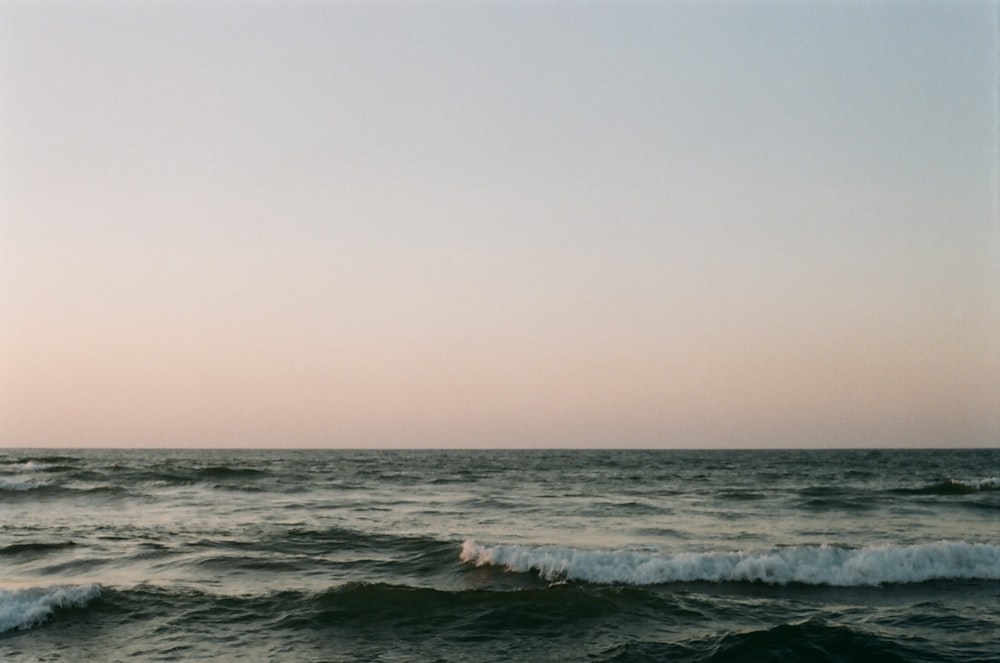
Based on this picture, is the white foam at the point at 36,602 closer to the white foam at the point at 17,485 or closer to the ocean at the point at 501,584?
the ocean at the point at 501,584

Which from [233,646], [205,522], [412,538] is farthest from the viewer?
[205,522]

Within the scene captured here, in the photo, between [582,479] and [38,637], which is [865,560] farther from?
[582,479]

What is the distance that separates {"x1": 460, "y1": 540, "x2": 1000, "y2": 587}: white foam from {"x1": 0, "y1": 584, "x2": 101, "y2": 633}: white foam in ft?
25.1

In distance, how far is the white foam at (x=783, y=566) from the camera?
557 inches

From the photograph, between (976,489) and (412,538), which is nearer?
(412,538)

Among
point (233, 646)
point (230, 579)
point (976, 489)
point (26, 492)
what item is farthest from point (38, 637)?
point (976, 489)

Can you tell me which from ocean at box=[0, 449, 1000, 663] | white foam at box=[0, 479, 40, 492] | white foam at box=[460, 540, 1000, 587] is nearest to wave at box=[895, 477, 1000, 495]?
ocean at box=[0, 449, 1000, 663]

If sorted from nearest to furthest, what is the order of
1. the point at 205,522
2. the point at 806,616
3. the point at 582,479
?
the point at 806,616 → the point at 205,522 → the point at 582,479

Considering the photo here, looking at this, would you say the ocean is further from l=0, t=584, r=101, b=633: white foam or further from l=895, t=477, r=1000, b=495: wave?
l=895, t=477, r=1000, b=495: wave

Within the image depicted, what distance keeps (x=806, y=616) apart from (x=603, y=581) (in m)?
3.84

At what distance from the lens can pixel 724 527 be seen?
69.5 feet

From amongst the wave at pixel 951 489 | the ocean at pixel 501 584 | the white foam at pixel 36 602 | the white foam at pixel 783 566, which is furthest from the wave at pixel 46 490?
the wave at pixel 951 489

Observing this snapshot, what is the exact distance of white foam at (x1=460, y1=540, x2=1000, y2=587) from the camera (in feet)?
46.4

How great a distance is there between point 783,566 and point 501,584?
5.55 metres
